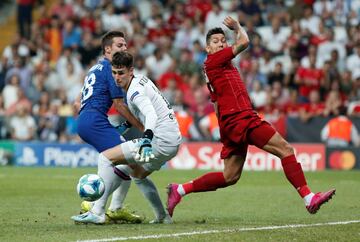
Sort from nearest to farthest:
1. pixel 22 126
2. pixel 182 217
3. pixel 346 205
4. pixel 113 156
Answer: pixel 113 156
pixel 182 217
pixel 346 205
pixel 22 126

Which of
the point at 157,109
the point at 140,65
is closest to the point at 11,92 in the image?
the point at 140,65

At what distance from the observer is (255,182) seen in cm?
1683

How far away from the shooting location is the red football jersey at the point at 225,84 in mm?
10375

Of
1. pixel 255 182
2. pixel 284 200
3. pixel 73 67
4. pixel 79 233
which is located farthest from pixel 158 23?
pixel 79 233

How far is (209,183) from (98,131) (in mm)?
1379

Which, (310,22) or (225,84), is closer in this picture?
(225,84)

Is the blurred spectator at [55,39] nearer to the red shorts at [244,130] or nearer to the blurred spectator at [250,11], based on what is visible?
the blurred spectator at [250,11]

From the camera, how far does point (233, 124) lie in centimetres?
1034

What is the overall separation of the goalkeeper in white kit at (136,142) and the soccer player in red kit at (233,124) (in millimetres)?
605

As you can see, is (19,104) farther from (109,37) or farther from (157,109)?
(157,109)

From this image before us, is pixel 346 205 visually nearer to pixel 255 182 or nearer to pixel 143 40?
pixel 255 182

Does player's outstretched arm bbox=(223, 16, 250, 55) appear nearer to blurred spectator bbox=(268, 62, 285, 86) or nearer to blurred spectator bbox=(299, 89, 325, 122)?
blurred spectator bbox=(299, 89, 325, 122)

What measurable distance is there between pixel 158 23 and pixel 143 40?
91cm

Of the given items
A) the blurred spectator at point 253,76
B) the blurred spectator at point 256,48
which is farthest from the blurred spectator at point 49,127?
the blurred spectator at point 256,48
